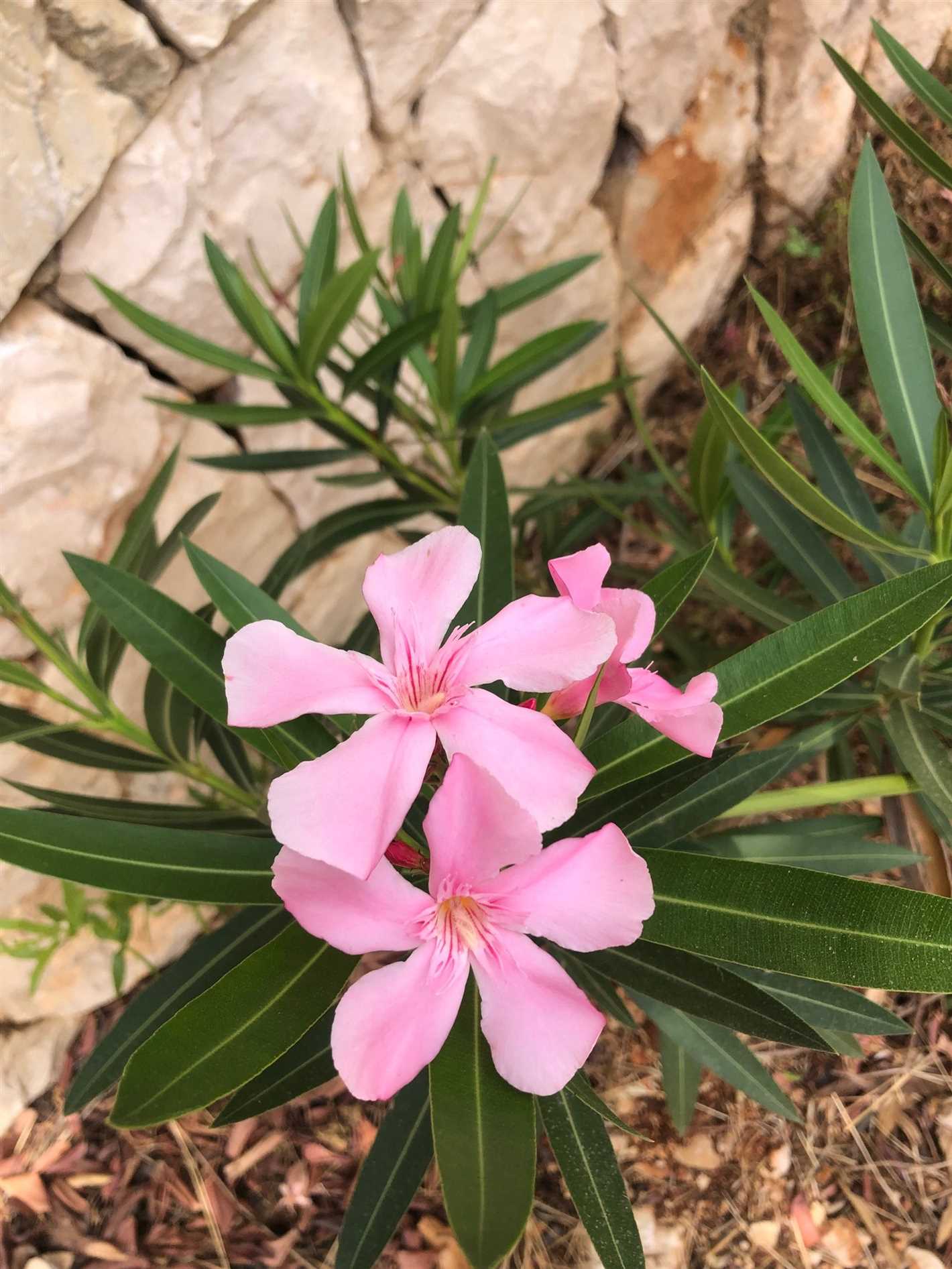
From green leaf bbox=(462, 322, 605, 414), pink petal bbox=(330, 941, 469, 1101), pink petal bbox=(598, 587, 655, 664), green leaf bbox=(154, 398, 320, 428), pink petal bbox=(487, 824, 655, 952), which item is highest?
green leaf bbox=(154, 398, 320, 428)

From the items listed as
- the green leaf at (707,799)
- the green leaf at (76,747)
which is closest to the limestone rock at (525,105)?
the green leaf at (76,747)

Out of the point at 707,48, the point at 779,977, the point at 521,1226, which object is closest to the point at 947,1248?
the point at 779,977

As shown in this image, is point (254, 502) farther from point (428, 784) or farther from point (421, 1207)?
point (421, 1207)

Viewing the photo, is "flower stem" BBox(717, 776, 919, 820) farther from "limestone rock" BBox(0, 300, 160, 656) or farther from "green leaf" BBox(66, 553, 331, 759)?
"limestone rock" BBox(0, 300, 160, 656)

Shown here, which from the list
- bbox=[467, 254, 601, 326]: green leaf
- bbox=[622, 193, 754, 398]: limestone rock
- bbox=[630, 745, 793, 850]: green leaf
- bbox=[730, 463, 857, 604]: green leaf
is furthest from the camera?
bbox=[622, 193, 754, 398]: limestone rock

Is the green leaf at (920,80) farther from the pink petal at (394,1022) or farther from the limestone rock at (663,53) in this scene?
the pink petal at (394,1022)

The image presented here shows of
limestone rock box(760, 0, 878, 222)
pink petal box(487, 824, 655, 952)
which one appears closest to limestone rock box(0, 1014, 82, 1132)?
pink petal box(487, 824, 655, 952)

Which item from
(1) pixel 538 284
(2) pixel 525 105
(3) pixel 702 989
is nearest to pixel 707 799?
(3) pixel 702 989
